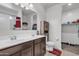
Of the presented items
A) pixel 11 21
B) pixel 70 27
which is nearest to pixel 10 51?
pixel 11 21

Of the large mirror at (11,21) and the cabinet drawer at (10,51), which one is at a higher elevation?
the large mirror at (11,21)

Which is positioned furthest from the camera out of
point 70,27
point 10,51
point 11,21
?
point 70,27

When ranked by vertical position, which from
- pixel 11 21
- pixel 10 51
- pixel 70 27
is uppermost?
pixel 11 21

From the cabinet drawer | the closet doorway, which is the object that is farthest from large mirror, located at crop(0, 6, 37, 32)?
the closet doorway

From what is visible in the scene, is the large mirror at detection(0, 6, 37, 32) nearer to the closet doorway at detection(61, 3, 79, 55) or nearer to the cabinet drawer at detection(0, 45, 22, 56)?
the cabinet drawer at detection(0, 45, 22, 56)

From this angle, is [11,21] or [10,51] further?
[11,21]

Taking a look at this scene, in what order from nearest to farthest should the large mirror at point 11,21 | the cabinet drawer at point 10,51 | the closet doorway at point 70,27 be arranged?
the cabinet drawer at point 10,51, the large mirror at point 11,21, the closet doorway at point 70,27

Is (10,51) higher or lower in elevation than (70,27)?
lower

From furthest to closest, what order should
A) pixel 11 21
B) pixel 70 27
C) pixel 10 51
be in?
pixel 70 27 < pixel 11 21 < pixel 10 51

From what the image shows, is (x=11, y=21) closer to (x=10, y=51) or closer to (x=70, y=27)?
(x=10, y=51)

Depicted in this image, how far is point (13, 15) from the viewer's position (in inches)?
85.6

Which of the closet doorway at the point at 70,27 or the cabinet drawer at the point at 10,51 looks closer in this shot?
the cabinet drawer at the point at 10,51

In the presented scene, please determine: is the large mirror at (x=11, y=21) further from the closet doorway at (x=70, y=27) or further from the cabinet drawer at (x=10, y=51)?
the closet doorway at (x=70, y=27)

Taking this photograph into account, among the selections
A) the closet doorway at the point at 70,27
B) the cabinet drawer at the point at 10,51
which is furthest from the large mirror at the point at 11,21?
the closet doorway at the point at 70,27
